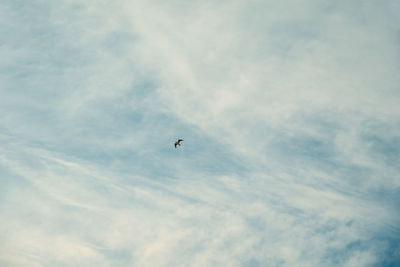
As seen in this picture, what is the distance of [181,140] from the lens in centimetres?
10525
